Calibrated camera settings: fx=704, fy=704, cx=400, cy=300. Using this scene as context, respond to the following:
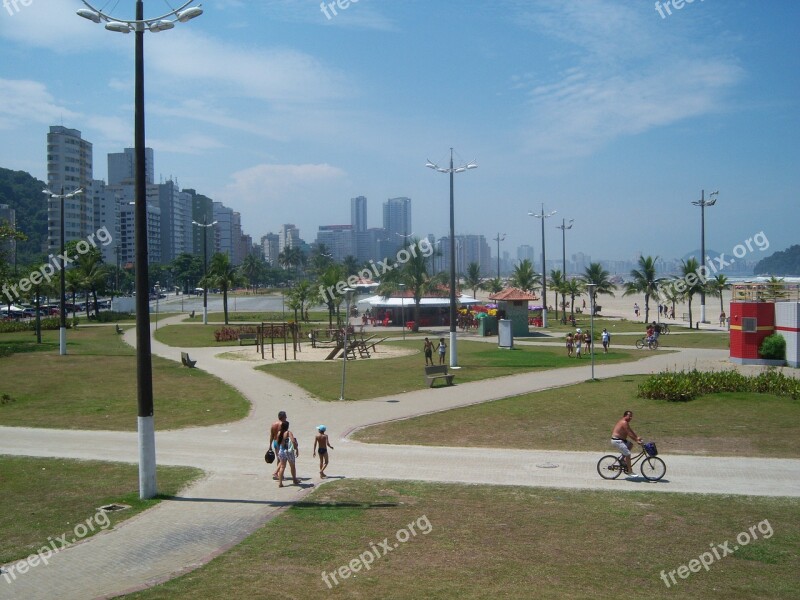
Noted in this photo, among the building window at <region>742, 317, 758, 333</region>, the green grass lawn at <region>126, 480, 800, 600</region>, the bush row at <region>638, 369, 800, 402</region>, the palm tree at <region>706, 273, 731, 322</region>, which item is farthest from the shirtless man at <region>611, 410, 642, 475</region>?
the palm tree at <region>706, 273, 731, 322</region>

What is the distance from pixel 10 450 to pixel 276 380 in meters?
12.6

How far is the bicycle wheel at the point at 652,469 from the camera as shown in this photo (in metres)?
14.2

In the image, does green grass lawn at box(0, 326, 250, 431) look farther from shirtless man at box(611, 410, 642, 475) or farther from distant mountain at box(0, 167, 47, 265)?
distant mountain at box(0, 167, 47, 265)

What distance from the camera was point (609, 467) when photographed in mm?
14305

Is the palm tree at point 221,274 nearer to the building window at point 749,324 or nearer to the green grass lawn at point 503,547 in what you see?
the building window at point 749,324

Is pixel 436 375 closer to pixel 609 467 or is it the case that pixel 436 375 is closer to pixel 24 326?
pixel 609 467

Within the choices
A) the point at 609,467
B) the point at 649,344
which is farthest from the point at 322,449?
the point at 649,344

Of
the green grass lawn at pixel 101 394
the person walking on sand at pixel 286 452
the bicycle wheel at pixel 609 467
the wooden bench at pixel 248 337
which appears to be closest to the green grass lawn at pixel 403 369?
the green grass lawn at pixel 101 394

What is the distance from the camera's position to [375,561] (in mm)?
9547

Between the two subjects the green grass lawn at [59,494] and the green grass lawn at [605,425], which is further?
the green grass lawn at [605,425]

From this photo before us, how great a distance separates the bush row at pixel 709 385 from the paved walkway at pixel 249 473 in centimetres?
469

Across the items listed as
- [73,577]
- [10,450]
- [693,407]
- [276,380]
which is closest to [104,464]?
[10,450]

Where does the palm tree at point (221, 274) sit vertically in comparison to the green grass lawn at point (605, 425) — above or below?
above

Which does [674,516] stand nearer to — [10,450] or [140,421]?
[140,421]
